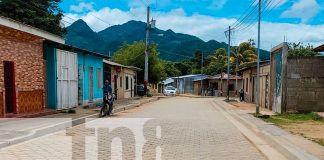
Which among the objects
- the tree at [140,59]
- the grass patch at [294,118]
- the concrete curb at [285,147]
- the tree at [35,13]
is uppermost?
the tree at [35,13]

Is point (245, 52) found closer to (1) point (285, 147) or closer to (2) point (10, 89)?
(2) point (10, 89)

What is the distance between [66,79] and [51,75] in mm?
1423

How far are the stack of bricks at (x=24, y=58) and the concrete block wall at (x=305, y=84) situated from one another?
12.3 meters

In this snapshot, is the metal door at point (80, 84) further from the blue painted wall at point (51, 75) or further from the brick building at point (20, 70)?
the brick building at point (20, 70)

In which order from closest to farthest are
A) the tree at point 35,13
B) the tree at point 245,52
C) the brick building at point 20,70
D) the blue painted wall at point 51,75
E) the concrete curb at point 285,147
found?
Answer: the concrete curb at point 285,147 < the brick building at point 20,70 < the blue painted wall at point 51,75 < the tree at point 35,13 < the tree at point 245,52

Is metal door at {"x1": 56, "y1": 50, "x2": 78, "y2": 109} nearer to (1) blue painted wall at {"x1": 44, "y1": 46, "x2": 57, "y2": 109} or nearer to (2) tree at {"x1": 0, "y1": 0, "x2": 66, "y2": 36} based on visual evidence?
(1) blue painted wall at {"x1": 44, "y1": 46, "x2": 57, "y2": 109}

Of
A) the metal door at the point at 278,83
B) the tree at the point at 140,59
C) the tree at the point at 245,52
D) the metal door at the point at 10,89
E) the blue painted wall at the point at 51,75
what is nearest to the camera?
the metal door at the point at 10,89

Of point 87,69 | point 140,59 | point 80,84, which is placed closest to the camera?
point 80,84

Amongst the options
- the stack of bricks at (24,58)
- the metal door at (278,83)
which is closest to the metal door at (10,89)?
the stack of bricks at (24,58)

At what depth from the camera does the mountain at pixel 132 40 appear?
5910 cm

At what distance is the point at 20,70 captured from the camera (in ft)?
52.9

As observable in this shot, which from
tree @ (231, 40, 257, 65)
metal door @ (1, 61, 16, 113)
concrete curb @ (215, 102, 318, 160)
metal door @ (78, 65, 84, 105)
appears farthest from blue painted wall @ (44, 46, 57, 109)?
tree @ (231, 40, 257, 65)

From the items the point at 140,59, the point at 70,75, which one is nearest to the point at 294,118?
the point at 70,75

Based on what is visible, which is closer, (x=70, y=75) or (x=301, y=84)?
(x=70, y=75)
